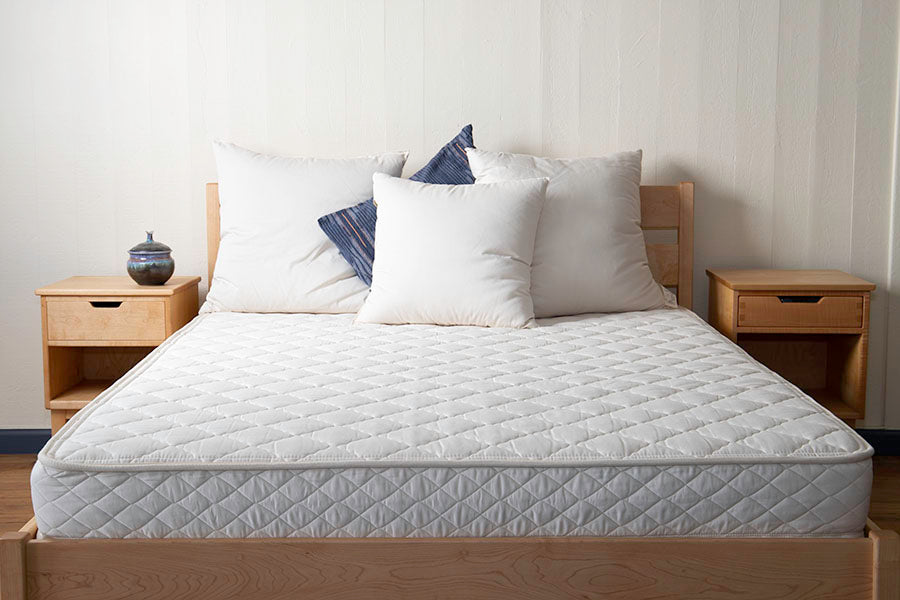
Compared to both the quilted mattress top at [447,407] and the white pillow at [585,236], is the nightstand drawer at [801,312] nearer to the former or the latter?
the white pillow at [585,236]

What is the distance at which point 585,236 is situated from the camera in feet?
9.16

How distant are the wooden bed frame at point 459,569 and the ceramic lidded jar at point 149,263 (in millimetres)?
1349

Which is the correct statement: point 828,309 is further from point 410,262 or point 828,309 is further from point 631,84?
point 410,262

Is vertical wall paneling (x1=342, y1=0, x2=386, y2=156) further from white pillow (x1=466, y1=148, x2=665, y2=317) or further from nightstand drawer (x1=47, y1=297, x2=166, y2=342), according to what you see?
nightstand drawer (x1=47, y1=297, x2=166, y2=342)

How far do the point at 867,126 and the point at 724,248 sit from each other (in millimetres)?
622

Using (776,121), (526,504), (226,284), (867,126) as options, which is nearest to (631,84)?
(776,121)

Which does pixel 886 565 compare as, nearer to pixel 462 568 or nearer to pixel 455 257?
pixel 462 568

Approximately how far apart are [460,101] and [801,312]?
1.32 metres

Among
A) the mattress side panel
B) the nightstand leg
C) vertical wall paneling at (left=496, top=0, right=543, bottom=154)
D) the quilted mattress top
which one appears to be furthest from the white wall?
the mattress side panel

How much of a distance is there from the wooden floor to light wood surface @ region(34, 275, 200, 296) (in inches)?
24.5

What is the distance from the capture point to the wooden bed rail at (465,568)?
166cm

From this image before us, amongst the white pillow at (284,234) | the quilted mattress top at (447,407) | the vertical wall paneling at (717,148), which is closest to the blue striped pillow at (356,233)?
the white pillow at (284,234)

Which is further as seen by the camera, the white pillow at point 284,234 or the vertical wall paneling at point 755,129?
the vertical wall paneling at point 755,129

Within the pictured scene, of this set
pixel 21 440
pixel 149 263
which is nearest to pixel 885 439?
pixel 149 263
